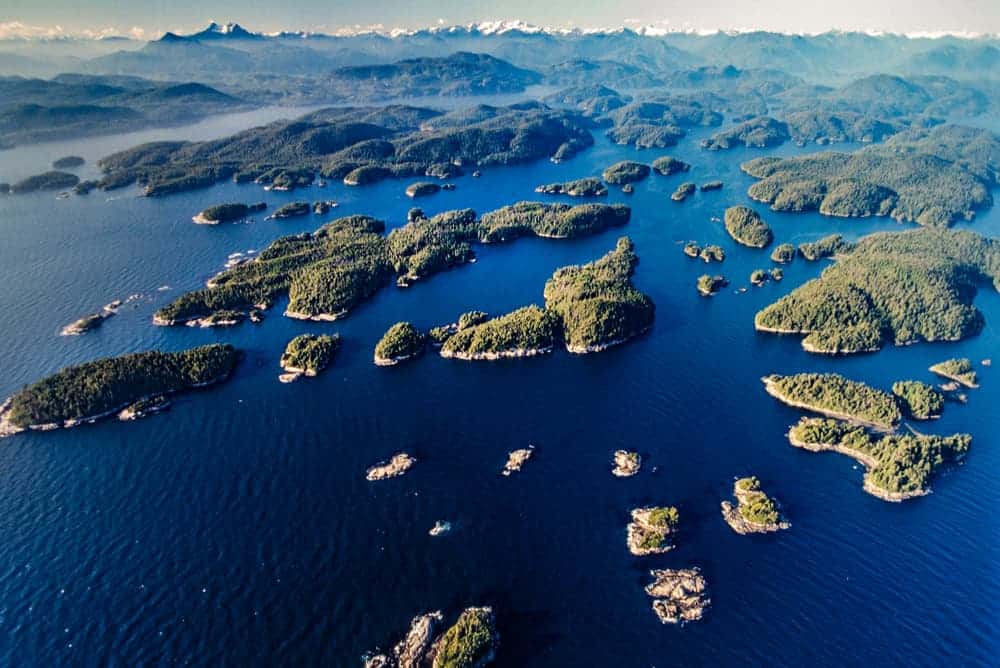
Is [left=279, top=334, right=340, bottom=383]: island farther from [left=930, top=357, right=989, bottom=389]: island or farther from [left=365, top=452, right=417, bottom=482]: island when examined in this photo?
[left=930, top=357, right=989, bottom=389]: island

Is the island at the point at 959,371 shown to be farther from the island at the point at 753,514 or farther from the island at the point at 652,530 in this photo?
the island at the point at 652,530

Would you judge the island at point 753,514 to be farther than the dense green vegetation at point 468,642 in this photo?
Yes

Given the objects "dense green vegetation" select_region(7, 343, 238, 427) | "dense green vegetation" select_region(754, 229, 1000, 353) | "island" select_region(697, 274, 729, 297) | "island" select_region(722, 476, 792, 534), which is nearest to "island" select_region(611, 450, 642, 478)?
"island" select_region(722, 476, 792, 534)

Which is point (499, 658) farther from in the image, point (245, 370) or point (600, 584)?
point (245, 370)

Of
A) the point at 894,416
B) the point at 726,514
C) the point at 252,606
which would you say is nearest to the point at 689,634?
the point at 726,514

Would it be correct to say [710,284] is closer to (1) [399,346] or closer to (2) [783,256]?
(2) [783,256]

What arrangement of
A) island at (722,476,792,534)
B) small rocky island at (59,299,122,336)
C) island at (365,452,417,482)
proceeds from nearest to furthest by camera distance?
island at (722,476,792,534)
island at (365,452,417,482)
small rocky island at (59,299,122,336)

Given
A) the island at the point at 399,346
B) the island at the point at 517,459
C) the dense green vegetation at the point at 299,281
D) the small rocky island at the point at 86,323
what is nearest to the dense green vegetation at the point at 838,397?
the island at the point at 517,459
